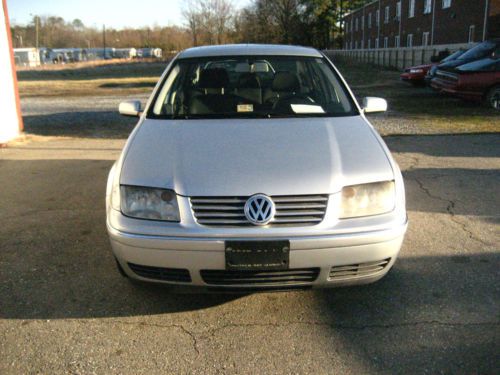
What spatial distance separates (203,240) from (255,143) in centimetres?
86

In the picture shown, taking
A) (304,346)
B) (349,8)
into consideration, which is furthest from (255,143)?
(349,8)

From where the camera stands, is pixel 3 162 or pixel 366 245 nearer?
pixel 366 245

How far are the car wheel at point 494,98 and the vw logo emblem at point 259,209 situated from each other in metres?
11.6

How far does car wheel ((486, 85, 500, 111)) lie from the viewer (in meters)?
12.2

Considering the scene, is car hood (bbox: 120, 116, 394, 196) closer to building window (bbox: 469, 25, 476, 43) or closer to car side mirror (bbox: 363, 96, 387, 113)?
car side mirror (bbox: 363, 96, 387, 113)

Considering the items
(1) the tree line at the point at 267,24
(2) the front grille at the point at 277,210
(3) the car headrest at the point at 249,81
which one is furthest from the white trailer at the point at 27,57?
(2) the front grille at the point at 277,210

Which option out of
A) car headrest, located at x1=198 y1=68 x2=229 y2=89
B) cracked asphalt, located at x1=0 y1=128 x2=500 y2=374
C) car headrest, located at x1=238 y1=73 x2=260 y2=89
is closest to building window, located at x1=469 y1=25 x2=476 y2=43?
cracked asphalt, located at x1=0 y1=128 x2=500 y2=374

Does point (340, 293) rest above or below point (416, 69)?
below

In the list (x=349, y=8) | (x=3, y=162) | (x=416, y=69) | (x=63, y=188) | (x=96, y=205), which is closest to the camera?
(x=96, y=205)

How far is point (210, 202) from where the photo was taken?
268 cm

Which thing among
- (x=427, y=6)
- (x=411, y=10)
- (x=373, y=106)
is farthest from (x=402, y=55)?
(x=373, y=106)

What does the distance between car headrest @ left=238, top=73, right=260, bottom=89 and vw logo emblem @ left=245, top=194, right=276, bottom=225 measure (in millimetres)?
1811

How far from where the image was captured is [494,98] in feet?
40.3

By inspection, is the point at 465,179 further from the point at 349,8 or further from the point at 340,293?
the point at 349,8
